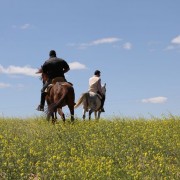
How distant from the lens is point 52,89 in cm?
1494

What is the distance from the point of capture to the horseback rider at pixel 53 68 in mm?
15008

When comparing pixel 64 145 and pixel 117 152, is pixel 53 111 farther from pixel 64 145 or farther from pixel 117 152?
pixel 117 152

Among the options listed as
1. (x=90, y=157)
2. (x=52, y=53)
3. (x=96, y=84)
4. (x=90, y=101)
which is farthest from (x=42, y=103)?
(x=90, y=157)

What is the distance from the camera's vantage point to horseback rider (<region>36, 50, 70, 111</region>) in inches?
591

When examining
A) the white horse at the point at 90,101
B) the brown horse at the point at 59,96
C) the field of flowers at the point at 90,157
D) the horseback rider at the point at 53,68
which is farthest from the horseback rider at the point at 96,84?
the field of flowers at the point at 90,157

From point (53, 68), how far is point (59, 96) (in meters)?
1.06

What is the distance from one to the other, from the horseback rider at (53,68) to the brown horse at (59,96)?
251mm

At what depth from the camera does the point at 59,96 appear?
14.6m

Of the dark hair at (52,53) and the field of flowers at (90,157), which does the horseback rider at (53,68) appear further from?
the field of flowers at (90,157)

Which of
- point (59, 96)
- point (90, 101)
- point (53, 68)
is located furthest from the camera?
point (90, 101)

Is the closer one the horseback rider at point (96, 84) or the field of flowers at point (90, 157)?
the field of flowers at point (90, 157)

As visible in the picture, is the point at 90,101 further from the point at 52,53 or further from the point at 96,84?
the point at 52,53

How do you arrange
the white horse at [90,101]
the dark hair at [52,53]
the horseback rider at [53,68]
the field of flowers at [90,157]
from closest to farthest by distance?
the field of flowers at [90,157]
the horseback rider at [53,68]
the dark hair at [52,53]
the white horse at [90,101]

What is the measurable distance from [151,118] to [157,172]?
32.4ft
